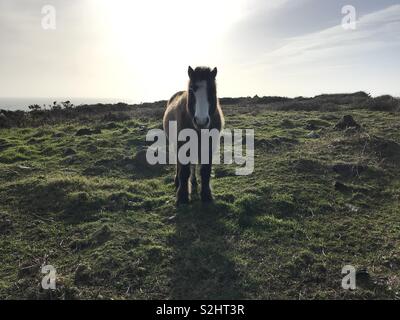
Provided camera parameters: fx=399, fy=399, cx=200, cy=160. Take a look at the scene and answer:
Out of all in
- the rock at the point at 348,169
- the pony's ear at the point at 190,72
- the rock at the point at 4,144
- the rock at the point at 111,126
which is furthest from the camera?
the rock at the point at 111,126

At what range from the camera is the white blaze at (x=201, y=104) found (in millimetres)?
6996

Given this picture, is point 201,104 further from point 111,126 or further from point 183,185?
point 111,126

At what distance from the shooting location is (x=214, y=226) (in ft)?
25.0

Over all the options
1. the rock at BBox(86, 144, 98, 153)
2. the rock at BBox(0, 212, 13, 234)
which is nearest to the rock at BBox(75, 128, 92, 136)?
the rock at BBox(86, 144, 98, 153)

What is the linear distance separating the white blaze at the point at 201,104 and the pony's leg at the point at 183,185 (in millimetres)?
1864

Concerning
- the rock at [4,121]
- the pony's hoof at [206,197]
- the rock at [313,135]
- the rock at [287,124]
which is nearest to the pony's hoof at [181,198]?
the pony's hoof at [206,197]

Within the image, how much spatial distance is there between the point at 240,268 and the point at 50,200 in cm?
503

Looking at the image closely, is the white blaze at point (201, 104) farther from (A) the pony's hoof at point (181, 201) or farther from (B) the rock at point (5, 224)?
(B) the rock at point (5, 224)

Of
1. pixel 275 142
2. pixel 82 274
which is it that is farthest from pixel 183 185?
pixel 275 142

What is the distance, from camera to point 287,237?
7.12 m

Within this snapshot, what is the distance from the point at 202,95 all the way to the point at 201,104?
0.61ft

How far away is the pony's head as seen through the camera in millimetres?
7035

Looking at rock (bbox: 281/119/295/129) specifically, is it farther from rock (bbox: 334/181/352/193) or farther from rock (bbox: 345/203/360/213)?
rock (bbox: 345/203/360/213)
